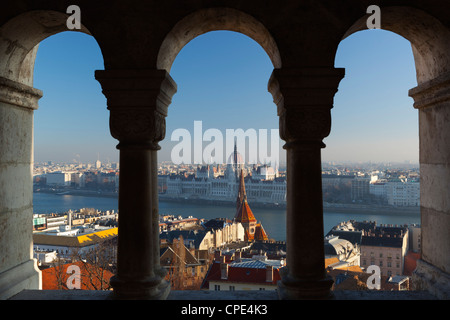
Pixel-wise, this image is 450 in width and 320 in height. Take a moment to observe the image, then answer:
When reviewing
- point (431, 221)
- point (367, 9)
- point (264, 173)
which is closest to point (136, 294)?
point (431, 221)

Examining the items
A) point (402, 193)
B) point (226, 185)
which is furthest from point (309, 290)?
point (226, 185)

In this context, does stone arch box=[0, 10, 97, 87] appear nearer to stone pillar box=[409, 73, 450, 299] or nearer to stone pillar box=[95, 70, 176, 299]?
stone pillar box=[95, 70, 176, 299]

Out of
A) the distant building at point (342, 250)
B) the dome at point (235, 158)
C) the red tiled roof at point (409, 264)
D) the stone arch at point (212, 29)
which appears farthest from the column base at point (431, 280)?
the dome at point (235, 158)

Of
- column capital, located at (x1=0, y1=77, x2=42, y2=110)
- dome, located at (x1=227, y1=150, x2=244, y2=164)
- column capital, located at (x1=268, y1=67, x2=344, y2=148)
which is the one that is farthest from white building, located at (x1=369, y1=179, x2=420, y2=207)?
column capital, located at (x1=0, y1=77, x2=42, y2=110)

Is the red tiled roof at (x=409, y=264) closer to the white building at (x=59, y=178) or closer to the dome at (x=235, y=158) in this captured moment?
the dome at (x=235, y=158)

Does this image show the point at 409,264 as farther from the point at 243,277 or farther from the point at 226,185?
the point at 226,185
